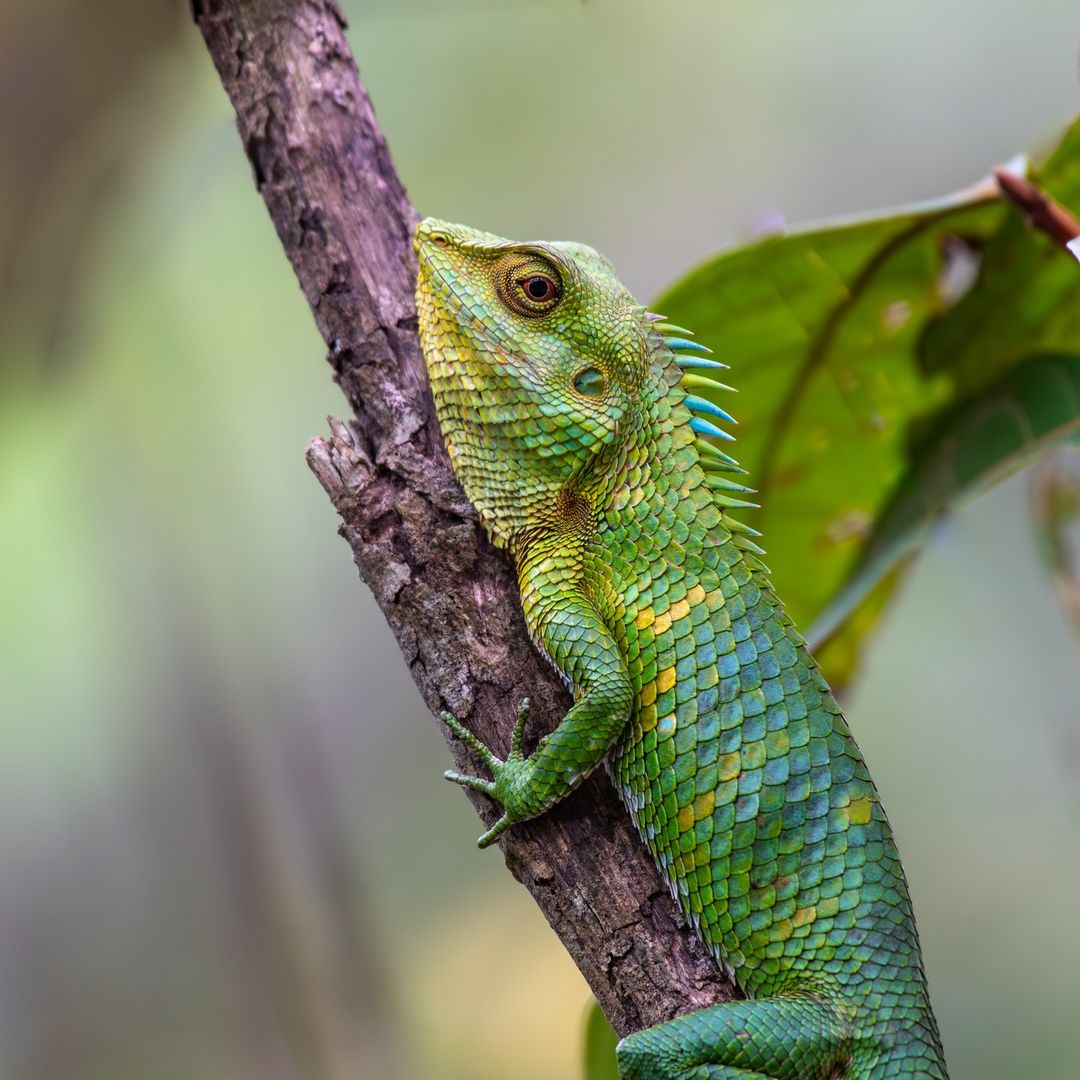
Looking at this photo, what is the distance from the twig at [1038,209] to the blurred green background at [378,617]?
352cm

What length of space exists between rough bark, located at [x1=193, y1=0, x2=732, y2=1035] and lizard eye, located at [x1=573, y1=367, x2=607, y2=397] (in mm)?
427

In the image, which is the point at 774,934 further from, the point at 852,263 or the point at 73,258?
the point at 73,258

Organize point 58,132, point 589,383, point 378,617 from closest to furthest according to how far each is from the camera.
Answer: point 589,383 < point 58,132 < point 378,617

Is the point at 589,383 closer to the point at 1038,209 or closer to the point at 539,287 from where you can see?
the point at 539,287

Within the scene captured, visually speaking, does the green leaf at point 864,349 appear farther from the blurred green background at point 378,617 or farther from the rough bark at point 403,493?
the blurred green background at point 378,617

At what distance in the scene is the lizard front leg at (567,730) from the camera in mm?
2387

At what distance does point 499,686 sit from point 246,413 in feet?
16.3

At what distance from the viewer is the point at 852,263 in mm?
3301

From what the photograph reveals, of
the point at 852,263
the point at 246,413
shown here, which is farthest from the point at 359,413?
the point at 246,413

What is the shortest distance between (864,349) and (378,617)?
170 inches

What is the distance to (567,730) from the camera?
7.97 ft

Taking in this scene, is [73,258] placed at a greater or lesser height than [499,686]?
greater

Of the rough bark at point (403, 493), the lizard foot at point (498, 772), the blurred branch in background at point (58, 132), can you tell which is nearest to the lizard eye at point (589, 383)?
the rough bark at point (403, 493)

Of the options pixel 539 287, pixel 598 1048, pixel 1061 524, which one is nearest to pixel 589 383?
pixel 539 287
